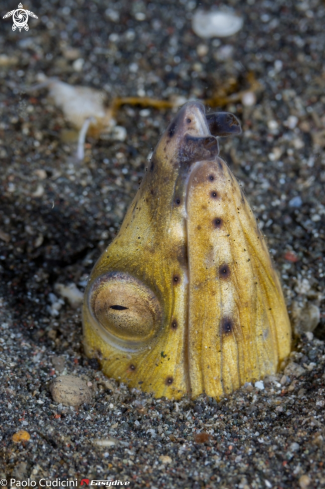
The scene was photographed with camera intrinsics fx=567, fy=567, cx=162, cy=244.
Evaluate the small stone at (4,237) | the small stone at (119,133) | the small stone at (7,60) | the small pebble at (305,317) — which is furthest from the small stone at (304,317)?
the small stone at (7,60)

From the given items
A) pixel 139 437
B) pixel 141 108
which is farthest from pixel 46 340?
pixel 141 108

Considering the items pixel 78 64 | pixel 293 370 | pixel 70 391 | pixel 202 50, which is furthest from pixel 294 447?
pixel 78 64

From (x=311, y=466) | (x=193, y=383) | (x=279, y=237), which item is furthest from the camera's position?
(x=279, y=237)

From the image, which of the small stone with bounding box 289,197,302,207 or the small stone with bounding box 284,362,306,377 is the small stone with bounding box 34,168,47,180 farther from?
the small stone with bounding box 284,362,306,377

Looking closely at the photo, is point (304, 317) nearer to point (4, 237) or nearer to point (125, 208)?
point (125, 208)

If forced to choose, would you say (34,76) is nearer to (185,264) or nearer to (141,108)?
(141,108)

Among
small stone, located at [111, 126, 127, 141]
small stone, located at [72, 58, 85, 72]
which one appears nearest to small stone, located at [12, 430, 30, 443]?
small stone, located at [111, 126, 127, 141]
